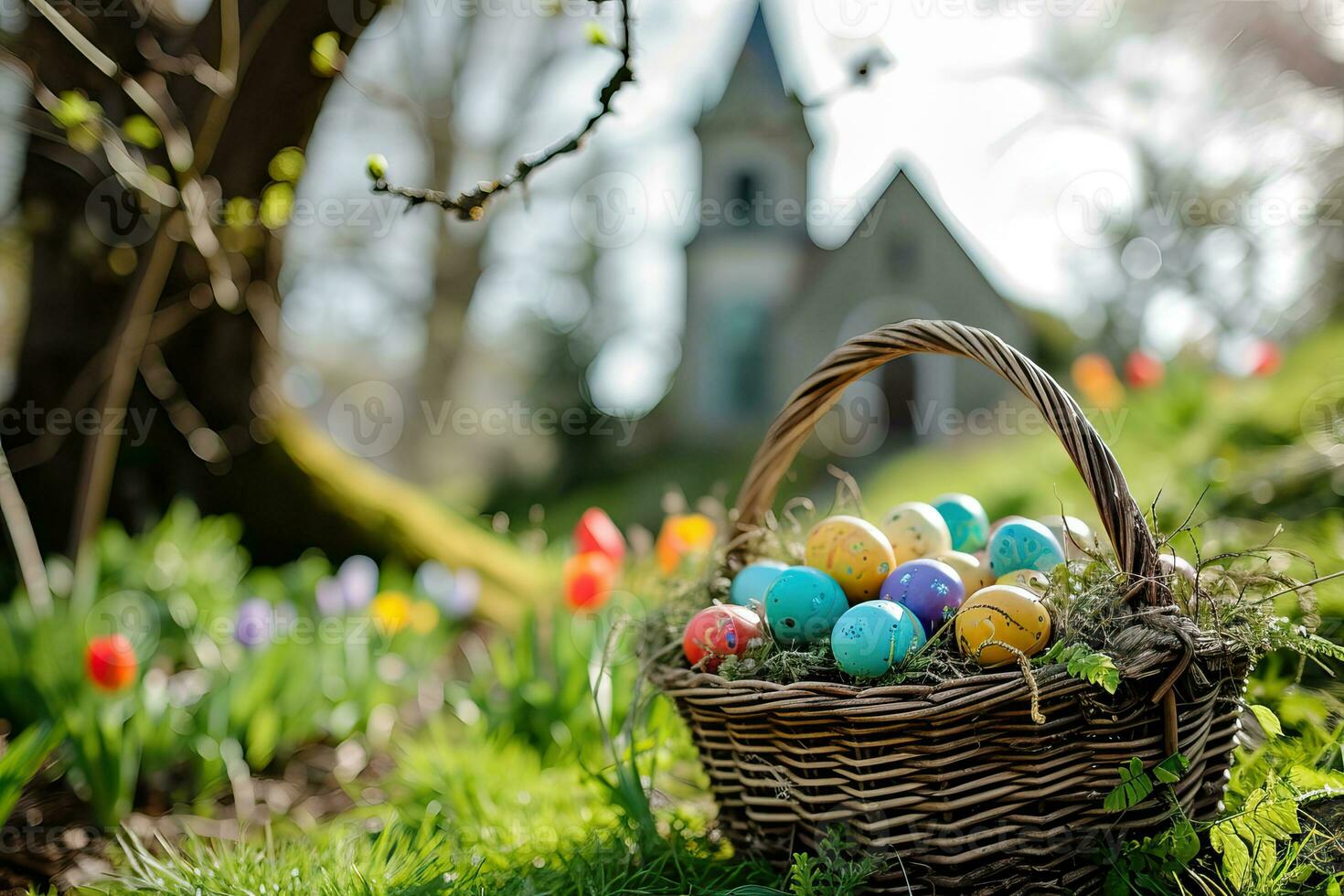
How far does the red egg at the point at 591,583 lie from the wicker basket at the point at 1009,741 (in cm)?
105

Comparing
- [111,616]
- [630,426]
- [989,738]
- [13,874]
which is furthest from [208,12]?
[630,426]

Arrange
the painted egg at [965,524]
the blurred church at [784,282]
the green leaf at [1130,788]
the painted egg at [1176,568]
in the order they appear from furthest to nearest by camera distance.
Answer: the blurred church at [784,282] → the painted egg at [965,524] → the painted egg at [1176,568] → the green leaf at [1130,788]

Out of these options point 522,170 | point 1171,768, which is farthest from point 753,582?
point 522,170

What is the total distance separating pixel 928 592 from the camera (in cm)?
140

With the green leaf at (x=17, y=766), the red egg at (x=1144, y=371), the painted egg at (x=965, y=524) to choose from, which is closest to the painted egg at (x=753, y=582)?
the painted egg at (x=965, y=524)

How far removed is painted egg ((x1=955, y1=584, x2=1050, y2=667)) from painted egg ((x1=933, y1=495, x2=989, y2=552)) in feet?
1.38

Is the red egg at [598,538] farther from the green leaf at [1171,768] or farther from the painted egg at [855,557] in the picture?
the green leaf at [1171,768]

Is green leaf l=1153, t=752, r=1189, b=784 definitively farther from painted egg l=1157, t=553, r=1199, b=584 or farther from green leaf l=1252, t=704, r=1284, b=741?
painted egg l=1157, t=553, r=1199, b=584

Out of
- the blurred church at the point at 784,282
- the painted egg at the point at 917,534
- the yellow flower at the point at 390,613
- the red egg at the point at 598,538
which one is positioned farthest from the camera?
the blurred church at the point at 784,282

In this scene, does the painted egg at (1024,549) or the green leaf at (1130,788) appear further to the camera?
the painted egg at (1024,549)

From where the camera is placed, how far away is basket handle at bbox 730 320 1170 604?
1.19 meters

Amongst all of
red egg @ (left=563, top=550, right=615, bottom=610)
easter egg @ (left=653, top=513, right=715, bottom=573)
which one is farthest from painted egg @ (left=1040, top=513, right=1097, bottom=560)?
red egg @ (left=563, top=550, right=615, bottom=610)

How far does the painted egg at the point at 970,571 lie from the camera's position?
1536mm

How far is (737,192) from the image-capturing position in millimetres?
11469
